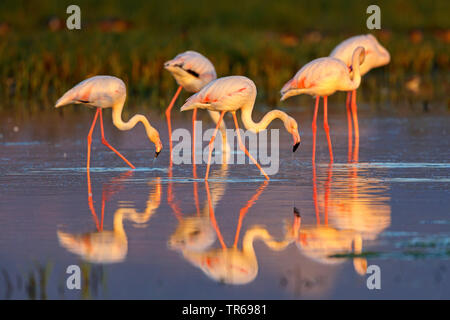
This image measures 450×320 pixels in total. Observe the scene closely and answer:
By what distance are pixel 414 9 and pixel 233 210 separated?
1774 inches

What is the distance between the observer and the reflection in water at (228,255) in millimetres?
6777

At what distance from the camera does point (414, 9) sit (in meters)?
52.5

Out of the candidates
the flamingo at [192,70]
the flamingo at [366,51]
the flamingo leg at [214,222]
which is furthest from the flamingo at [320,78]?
the flamingo leg at [214,222]

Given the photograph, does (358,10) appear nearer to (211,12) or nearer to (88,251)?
(211,12)

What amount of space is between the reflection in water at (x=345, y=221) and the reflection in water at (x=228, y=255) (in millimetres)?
279

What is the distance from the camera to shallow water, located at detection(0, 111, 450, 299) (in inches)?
259

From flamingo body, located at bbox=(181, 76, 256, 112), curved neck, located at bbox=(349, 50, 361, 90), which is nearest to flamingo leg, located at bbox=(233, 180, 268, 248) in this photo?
flamingo body, located at bbox=(181, 76, 256, 112)

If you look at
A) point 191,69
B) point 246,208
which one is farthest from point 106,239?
point 191,69

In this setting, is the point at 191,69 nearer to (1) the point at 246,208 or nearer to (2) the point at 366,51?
(2) the point at 366,51

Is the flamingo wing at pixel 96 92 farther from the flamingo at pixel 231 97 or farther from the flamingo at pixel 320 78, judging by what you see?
the flamingo at pixel 320 78

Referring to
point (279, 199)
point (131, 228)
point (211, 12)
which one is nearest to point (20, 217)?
point (131, 228)

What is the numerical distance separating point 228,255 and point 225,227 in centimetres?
104

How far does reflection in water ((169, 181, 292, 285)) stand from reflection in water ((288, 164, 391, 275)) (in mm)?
279

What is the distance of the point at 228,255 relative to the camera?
24.0ft
